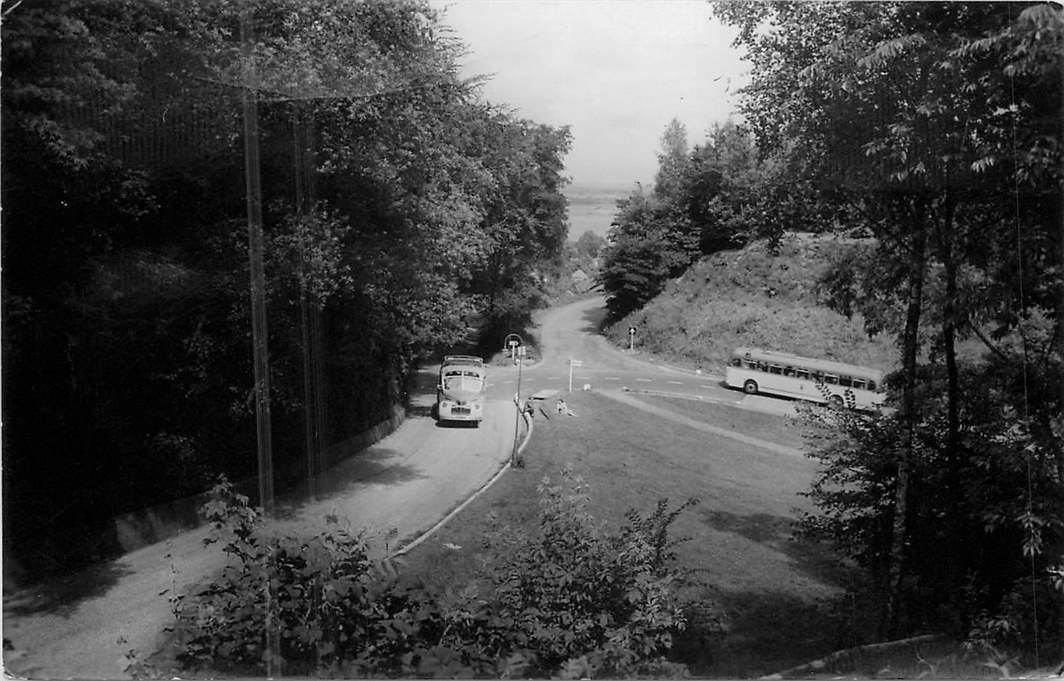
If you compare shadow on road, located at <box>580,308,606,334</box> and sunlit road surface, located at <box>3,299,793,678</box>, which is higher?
shadow on road, located at <box>580,308,606,334</box>

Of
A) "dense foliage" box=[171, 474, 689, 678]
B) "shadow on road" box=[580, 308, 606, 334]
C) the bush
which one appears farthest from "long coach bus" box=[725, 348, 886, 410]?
"dense foliage" box=[171, 474, 689, 678]

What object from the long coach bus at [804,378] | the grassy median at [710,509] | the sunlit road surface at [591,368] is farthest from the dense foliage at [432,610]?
the long coach bus at [804,378]

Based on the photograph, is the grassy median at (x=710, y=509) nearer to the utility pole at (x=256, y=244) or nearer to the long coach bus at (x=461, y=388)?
the long coach bus at (x=461, y=388)

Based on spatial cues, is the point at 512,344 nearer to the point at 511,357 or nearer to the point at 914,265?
the point at 511,357

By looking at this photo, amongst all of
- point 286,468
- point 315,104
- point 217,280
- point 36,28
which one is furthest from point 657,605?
point 36,28

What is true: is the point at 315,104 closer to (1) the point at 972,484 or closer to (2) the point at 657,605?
(2) the point at 657,605

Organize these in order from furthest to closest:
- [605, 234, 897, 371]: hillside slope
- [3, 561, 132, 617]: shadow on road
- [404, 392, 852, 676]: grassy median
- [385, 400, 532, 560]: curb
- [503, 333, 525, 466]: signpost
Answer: [503, 333, 525, 466]: signpost, [605, 234, 897, 371]: hillside slope, [385, 400, 532, 560]: curb, [404, 392, 852, 676]: grassy median, [3, 561, 132, 617]: shadow on road

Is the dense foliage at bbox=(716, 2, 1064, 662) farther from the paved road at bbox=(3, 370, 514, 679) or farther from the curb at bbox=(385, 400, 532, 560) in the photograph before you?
the paved road at bbox=(3, 370, 514, 679)
